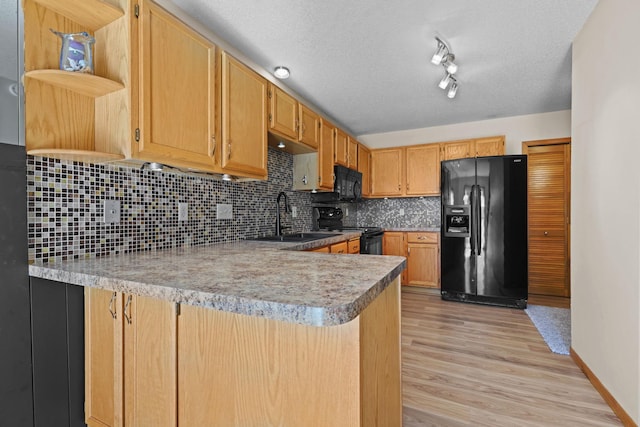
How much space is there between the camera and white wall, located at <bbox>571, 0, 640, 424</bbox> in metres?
1.46

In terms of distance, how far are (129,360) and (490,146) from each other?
4.39 m

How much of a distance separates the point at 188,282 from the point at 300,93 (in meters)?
2.78

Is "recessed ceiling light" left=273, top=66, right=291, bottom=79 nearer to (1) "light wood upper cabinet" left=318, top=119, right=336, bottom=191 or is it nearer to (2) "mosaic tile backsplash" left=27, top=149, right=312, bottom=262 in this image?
(1) "light wood upper cabinet" left=318, top=119, right=336, bottom=191

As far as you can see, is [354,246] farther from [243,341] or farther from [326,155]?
[243,341]

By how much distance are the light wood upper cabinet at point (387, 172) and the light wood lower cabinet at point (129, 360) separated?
154 inches

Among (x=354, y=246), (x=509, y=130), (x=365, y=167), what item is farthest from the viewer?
(x=365, y=167)

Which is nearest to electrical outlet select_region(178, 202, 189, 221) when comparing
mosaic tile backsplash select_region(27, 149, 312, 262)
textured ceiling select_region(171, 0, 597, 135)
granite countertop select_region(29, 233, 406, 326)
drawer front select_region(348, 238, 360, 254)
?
mosaic tile backsplash select_region(27, 149, 312, 262)

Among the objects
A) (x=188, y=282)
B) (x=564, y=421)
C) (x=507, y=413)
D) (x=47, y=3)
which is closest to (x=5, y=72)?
(x=47, y=3)

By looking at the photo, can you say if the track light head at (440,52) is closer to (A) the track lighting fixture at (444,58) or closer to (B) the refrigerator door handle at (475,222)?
(A) the track lighting fixture at (444,58)

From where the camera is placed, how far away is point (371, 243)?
3734 millimetres

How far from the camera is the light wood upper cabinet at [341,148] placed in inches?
140

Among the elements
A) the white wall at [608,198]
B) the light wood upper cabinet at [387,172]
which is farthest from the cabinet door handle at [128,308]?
the light wood upper cabinet at [387,172]

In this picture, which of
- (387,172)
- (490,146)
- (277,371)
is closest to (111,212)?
(277,371)

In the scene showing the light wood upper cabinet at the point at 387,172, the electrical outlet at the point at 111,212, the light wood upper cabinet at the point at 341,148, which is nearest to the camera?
the electrical outlet at the point at 111,212
